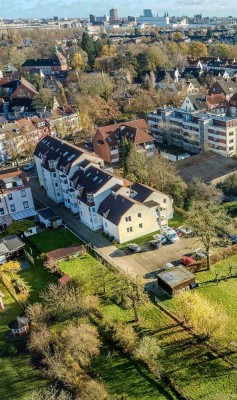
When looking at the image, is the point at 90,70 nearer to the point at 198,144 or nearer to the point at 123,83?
the point at 123,83

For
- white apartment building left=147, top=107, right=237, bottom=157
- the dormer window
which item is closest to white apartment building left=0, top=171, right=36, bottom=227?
the dormer window

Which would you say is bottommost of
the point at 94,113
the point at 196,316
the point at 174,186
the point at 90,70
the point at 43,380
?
the point at 43,380

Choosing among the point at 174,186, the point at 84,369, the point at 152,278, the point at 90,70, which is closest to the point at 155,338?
the point at 84,369

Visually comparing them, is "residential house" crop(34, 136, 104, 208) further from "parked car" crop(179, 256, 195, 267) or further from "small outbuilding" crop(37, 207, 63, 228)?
"parked car" crop(179, 256, 195, 267)

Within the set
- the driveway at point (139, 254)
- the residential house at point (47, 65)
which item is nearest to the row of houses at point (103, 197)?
the driveway at point (139, 254)

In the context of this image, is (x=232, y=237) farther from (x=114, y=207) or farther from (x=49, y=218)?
(x=49, y=218)

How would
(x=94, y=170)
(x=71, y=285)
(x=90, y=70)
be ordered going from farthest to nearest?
(x=90, y=70), (x=94, y=170), (x=71, y=285)
